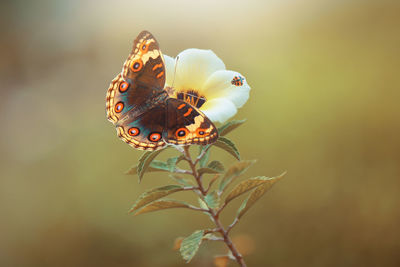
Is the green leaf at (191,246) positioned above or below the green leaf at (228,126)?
below

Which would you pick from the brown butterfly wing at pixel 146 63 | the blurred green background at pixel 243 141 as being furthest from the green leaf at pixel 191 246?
the blurred green background at pixel 243 141

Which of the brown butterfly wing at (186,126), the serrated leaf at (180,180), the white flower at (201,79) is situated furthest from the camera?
the serrated leaf at (180,180)

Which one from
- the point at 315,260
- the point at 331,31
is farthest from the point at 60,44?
the point at 315,260

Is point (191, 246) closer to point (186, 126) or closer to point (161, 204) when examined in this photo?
point (161, 204)

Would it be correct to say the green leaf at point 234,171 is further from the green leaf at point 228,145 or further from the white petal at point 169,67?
the white petal at point 169,67

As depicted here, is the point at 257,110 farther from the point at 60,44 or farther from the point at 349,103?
the point at 60,44

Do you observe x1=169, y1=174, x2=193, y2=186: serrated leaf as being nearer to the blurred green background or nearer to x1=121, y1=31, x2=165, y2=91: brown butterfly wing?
x1=121, y1=31, x2=165, y2=91: brown butterfly wing

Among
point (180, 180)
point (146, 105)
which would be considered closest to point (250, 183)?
point (180, 180)
